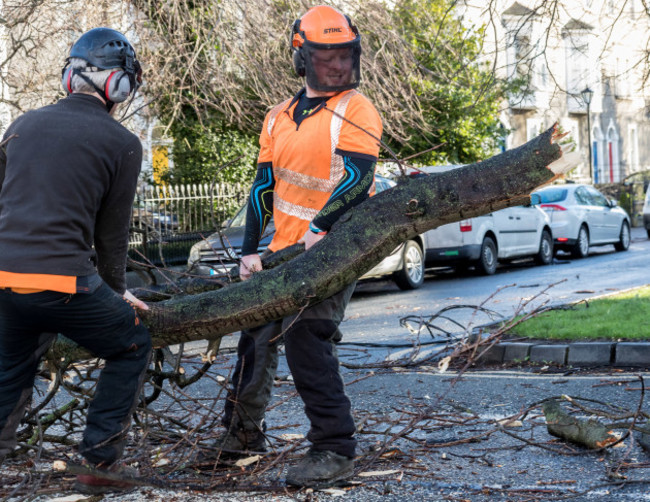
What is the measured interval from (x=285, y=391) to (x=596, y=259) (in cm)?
1482

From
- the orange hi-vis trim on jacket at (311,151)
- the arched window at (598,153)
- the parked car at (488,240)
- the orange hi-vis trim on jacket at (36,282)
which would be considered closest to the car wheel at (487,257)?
the parked car at (488,240)

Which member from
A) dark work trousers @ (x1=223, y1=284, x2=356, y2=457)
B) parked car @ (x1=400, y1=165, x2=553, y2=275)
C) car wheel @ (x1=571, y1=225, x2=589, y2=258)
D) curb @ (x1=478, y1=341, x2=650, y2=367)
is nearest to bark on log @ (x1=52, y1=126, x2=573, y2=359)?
dark work trousers @ (x1=223, y1=284, x2=356, y2=457)

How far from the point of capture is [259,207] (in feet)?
14.6

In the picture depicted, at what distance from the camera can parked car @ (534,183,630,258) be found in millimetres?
20172

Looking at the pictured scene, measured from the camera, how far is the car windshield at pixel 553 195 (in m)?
20.5

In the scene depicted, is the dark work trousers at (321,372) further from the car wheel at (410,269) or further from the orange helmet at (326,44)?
the car wheel at (410,269)

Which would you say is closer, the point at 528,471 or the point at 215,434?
the point at 528,471

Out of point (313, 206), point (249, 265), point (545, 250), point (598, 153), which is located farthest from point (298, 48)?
point (598, 153)

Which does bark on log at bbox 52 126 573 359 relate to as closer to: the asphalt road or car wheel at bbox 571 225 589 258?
the asphalt road

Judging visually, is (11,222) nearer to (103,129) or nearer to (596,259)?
(103,129)

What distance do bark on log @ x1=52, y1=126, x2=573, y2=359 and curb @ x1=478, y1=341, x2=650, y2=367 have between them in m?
3.49

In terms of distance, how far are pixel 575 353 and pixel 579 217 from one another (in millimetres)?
13880

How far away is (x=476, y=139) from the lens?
2395 centimetres

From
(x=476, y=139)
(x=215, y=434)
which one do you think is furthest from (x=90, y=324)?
(x=476, y=139)
